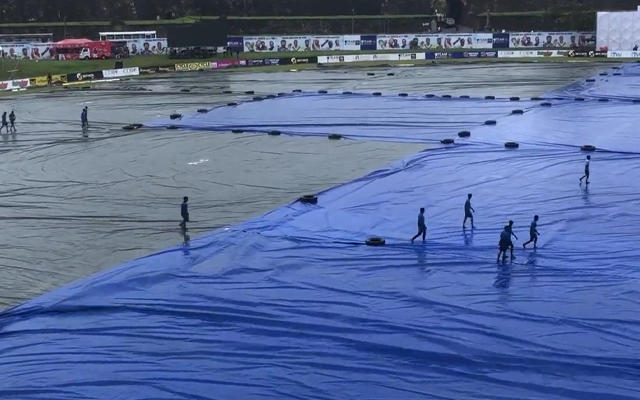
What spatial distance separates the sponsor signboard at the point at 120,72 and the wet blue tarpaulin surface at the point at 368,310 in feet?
172

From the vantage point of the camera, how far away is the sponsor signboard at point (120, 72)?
74.1 metres

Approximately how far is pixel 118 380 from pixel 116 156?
2218cm

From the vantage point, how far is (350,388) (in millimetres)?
13289

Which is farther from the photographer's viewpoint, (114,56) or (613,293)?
(114,56)

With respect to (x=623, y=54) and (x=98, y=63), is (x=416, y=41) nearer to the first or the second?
(x=623, y=54)

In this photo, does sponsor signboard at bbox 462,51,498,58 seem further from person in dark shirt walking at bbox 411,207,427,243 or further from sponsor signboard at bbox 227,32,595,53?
person in dark shirt walking at bbox 411,207,427,243

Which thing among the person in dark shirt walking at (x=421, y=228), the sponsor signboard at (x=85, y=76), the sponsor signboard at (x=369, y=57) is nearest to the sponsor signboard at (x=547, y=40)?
the sponsor signboard at (x=369, y=57)

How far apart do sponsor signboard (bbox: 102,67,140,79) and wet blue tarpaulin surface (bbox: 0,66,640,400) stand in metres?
52.3

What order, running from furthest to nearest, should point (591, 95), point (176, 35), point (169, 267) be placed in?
point (176, 35)
point (591, 95)
point (169, 267)

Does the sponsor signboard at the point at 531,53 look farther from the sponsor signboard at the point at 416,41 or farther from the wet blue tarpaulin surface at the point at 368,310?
the wet blue tarpaulin surface at the point at 368,310

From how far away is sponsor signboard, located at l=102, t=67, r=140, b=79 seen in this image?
74125 mm

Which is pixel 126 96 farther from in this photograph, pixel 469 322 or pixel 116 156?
pixel 469 322

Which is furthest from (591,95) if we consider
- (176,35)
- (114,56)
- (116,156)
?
(114,56)

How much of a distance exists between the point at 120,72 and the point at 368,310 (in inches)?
2509
